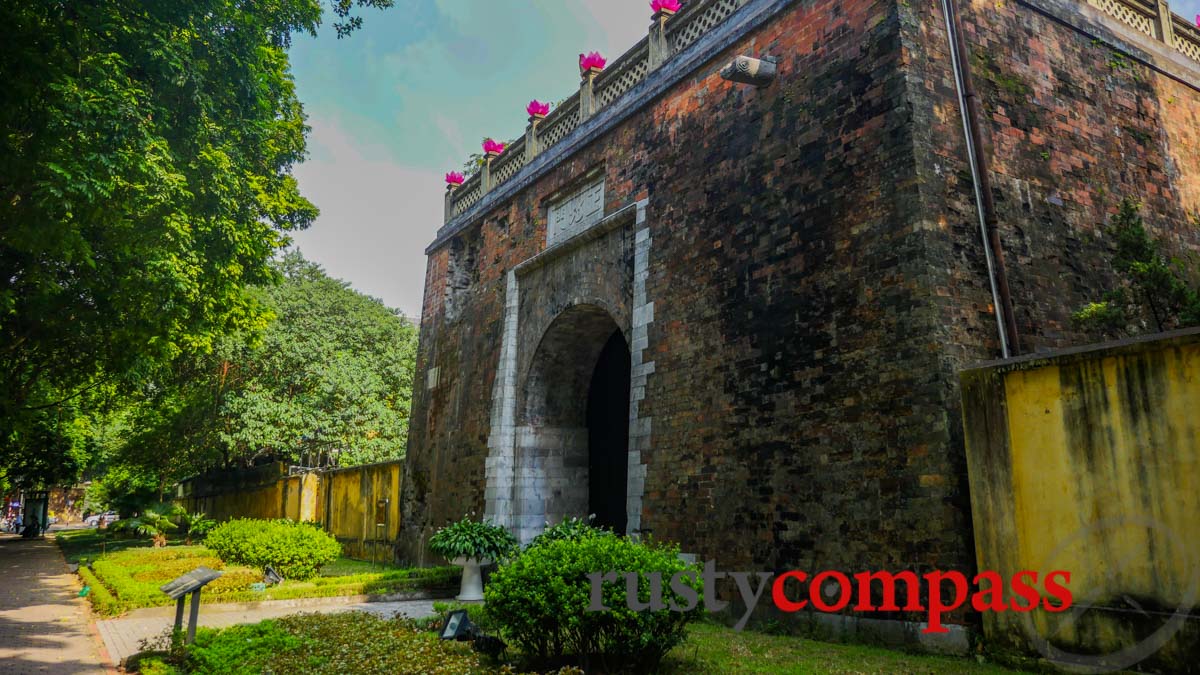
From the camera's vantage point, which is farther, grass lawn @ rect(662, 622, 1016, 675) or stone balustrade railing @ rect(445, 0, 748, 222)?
stone balustrade railing @ rect(445, 0, 748, 222)

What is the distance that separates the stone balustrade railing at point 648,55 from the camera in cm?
1039

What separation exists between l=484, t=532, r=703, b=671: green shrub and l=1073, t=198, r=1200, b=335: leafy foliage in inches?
206

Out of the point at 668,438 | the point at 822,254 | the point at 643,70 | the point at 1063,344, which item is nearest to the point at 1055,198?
the point at 1063,344

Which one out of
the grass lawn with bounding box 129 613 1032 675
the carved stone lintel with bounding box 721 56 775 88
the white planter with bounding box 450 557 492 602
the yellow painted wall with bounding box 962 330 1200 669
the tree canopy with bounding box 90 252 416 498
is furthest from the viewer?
the tree canopy with bounding box 90 252 416 498

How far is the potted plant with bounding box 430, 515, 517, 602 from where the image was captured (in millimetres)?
11320

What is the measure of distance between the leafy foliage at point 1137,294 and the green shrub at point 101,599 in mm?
12613

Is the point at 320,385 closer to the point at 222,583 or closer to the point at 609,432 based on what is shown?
the point at 222,583

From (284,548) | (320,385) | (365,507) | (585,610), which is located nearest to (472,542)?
(284,548)

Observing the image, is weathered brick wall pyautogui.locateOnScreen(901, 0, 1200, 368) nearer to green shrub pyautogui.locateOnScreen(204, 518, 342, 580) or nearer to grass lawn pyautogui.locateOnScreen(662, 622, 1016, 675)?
grass lawn pyautogui.locateOnScreen(662, 622, 1016, 675)

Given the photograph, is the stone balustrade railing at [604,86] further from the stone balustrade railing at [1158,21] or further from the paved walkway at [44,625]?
the paved walkway at [44,625]

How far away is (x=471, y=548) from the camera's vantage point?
1133 cm

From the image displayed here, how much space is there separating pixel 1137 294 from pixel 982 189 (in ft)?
7.59

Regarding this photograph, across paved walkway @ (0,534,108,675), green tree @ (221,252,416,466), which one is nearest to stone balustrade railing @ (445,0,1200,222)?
paved walkway @ (0,534,108,675)

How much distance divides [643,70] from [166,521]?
20.6 metres
